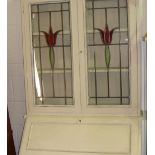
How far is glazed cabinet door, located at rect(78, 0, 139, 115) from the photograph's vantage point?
161 centimetres

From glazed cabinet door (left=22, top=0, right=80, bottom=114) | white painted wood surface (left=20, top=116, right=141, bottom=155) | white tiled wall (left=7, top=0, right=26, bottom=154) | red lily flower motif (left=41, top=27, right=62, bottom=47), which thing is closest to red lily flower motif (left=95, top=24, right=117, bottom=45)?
glazed cabinet door (left=22, top=0, right=80, bottom=114)

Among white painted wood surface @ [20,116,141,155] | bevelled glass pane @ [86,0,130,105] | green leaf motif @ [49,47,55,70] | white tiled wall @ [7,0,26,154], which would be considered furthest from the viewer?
white tiled wall @ [7,0,26,154]

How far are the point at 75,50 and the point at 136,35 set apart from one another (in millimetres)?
408

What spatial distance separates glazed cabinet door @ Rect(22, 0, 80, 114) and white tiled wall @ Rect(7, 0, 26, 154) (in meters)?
0.18

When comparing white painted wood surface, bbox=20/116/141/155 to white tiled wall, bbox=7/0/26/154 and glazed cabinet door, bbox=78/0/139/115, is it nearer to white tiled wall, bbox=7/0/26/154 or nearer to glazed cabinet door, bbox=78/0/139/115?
glazed cabinet door, bbox=78/0/139/115

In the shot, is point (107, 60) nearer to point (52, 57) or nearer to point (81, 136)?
point (52, 57)

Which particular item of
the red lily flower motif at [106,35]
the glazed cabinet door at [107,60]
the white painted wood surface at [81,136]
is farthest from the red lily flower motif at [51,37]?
the white painted wood surface at [81,136]

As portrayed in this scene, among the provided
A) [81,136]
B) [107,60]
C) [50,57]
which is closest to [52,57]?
[50,57]

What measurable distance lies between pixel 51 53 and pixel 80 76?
283 millimetres

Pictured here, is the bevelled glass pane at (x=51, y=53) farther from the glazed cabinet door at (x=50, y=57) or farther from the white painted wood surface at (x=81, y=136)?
the white painted wood surface at (x=81, y=136)

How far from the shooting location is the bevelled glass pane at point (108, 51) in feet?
5.39
